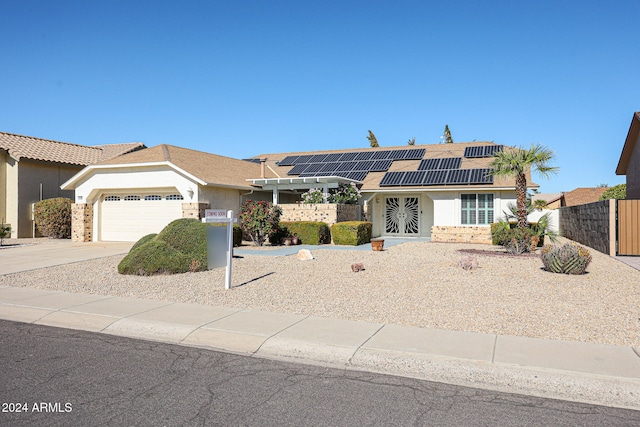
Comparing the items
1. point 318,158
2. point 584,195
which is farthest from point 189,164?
point 584,195

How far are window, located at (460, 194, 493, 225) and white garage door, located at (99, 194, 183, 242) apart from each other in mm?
12823

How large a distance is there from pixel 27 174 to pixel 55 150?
11.1 ft

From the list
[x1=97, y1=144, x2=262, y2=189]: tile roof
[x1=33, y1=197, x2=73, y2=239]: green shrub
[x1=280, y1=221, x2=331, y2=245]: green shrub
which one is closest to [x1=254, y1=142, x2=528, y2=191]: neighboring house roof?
[x1=97, y1=144, x2=262, y2=189]: tile roof

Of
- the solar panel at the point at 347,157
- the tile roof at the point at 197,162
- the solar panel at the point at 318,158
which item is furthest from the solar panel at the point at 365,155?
the tile roof at the point at 197,162

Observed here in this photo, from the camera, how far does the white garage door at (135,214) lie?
69.4 feet

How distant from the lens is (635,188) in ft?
74.5

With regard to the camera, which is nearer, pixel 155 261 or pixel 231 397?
pixel 231 397

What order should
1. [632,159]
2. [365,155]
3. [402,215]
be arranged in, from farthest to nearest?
[365,155], [402,215], [632,159]

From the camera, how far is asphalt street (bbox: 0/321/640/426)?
13.9 ft

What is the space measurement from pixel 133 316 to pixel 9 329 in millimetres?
1741

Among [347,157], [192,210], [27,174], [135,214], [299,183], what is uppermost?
[347,157]

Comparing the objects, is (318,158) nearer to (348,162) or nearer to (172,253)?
(348,162)

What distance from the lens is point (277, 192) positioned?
77.5ft

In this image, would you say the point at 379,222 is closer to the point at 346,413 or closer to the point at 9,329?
the point at 9,329
